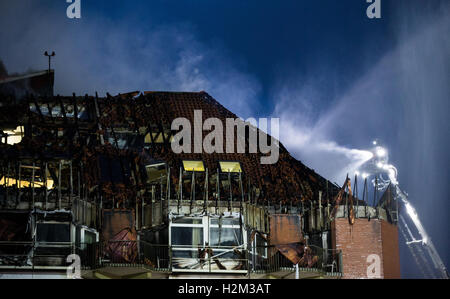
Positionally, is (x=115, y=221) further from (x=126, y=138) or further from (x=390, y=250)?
(x=390, y=250)

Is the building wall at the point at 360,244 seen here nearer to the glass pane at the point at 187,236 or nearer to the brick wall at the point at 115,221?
the glass pane at the point at 187,236

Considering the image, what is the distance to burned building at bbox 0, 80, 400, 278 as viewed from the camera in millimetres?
43531

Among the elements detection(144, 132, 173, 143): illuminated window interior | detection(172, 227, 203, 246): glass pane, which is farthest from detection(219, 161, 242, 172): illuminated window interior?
detection(172, 227, 203, 246): glass pane

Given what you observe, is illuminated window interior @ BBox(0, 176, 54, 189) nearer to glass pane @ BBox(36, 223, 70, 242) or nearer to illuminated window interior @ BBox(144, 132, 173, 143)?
glass pane @ BBox(36, 223, 70, 242)

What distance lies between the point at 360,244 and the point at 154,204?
12.1 meters

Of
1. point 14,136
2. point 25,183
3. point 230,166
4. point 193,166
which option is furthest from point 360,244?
point 14,136

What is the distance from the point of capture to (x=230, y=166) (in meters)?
50.1

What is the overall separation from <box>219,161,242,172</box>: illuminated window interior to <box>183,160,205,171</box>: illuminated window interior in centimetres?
125

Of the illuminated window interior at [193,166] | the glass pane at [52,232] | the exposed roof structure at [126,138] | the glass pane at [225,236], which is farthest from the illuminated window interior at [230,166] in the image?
the glass pane at [52,232]

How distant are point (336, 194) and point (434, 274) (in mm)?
37050

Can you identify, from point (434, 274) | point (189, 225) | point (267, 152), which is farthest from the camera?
point (434, 274)

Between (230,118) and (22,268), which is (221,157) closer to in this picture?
(230,118)

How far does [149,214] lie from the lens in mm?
46438

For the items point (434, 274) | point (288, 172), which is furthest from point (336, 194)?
point (434, 274)
